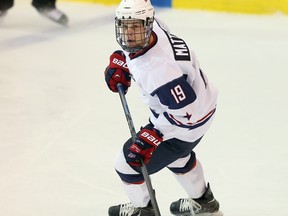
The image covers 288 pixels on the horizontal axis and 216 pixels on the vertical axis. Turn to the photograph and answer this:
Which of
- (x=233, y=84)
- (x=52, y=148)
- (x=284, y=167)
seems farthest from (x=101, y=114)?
(x=284, y=167)

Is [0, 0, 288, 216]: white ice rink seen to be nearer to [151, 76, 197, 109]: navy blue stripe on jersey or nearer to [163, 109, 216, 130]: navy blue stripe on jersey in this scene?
[163, 109, 216, 130]: navy blue stripe on jersey

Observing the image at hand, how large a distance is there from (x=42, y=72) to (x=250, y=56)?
1.26m

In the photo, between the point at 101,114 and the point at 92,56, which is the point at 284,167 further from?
the point at 92,56

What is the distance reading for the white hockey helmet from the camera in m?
1.98

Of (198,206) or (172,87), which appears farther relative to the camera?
(198,206)

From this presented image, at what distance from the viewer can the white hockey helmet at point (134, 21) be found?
1981mm

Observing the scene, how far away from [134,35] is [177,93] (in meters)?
0.21

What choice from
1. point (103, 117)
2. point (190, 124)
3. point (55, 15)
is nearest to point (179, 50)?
point (190, 124)

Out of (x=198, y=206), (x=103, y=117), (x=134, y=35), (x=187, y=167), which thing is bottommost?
(x=103, y=117)

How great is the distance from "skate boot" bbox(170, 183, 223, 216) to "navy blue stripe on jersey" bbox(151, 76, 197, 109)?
541 millimetres

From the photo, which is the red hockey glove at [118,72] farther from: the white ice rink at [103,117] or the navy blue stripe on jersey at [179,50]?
the white ice rink at [103,117]

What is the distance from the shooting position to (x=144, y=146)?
2.02 meters

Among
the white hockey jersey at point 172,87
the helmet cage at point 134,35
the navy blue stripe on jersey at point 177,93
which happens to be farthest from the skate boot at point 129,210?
the helmet cage at point 134,35

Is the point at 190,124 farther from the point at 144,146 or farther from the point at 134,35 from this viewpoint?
the point at 134,35
